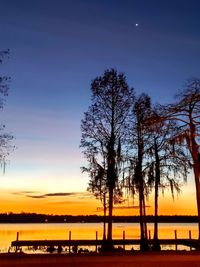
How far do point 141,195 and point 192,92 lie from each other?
12753mm

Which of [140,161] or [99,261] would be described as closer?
[99,261]

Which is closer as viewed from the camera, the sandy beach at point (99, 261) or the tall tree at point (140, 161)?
the sandy beach at point (99, 261)

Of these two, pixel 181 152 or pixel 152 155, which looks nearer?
pixel 181 152

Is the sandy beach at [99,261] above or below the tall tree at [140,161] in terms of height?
below

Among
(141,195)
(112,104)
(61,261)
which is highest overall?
(112,104)

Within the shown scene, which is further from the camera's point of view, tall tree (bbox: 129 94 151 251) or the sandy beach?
tall tree (bbox: 129 94 151 251)

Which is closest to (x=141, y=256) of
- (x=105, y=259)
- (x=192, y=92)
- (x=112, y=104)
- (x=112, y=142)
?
(x=105, y=259)

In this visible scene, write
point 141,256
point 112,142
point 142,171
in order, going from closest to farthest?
point 141,256 < point 112,142 < point 142,171

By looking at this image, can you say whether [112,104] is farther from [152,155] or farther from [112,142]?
[152,155]

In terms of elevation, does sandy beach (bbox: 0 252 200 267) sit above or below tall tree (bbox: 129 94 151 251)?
below

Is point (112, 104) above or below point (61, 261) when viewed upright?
above

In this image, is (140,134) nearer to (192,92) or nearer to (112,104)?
(112,104)

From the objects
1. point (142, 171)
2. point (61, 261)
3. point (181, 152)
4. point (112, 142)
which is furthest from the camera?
point (142, 171)

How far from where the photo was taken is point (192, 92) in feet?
79.8
